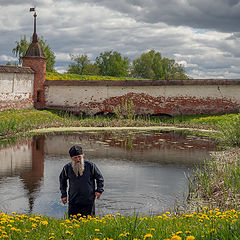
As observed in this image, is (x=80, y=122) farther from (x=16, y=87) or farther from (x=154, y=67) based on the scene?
(x=154, y=67)

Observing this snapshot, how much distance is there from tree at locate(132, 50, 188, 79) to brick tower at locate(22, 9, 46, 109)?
159ft

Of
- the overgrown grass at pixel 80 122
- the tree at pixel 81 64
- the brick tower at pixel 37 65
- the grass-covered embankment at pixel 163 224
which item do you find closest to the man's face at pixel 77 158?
the grass-covered embankment at pixel 163 224

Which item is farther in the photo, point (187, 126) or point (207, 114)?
point (207, 114)

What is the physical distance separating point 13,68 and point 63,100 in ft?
16.1

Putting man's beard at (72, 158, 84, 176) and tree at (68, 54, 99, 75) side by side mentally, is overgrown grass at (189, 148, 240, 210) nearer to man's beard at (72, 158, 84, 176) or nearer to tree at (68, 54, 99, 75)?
man's beard at (72, 158, 84, 176)

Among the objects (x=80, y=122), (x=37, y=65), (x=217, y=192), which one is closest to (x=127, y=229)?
(x=217, y=192)

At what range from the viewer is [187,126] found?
78.1 feet

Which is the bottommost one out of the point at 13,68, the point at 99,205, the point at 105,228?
the point at 99,205

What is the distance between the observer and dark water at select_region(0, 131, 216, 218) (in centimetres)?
802

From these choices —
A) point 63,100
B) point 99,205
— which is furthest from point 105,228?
point 63,100

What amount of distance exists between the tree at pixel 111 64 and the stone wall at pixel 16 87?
40.8m

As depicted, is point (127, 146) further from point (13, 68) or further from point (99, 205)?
point (13, 68)

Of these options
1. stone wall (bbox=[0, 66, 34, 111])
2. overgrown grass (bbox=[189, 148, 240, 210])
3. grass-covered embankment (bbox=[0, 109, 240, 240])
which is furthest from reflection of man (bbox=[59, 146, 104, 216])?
stone wall (bbox=[0, 66, 34, 111])

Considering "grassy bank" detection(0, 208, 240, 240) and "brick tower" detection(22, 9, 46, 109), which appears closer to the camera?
"grassy bank" detection(0, 208, 240, 240)
